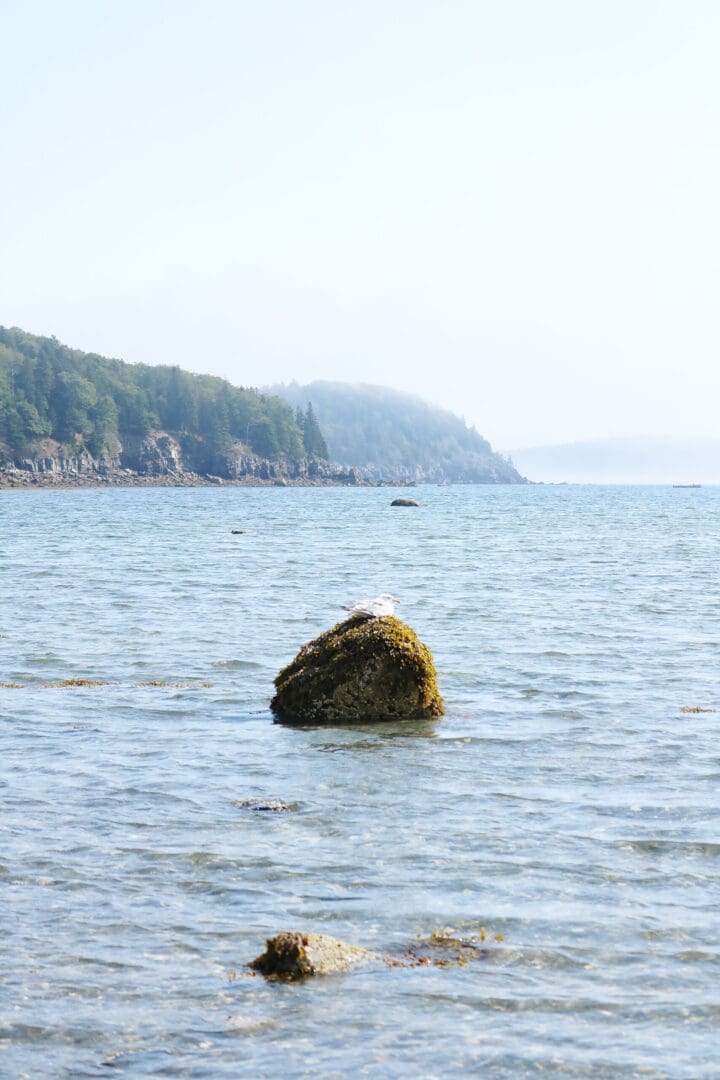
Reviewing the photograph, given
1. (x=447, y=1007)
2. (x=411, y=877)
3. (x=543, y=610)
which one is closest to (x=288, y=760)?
(x=411, y=877)

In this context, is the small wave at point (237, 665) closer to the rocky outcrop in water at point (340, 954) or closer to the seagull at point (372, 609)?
the seagull at point (372, 609)

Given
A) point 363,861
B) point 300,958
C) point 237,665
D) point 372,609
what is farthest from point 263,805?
point 237,665

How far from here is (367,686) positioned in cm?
1658

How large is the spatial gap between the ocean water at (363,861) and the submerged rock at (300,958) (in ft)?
0.44

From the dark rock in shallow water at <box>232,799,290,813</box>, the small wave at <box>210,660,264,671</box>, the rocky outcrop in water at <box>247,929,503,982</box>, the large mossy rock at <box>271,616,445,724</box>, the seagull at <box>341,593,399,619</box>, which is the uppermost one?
the seagull at <box>341,593,399,619</box>

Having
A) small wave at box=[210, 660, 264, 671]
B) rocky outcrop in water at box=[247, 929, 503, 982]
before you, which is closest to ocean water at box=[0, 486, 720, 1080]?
rocky outcrop in water at box=[247, 929, 503, 982]

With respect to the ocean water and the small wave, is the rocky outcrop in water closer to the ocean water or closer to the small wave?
the ocean water

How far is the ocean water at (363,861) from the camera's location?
23.9ft

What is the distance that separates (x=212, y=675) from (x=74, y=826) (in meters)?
9.06

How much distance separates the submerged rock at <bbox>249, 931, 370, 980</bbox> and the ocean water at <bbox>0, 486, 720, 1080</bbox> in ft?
0.44

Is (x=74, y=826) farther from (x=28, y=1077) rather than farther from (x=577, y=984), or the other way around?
(x=577, y=984)

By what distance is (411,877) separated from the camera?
9.95m

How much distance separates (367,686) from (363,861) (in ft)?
20.6

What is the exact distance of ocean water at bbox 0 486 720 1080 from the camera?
7289 mm
